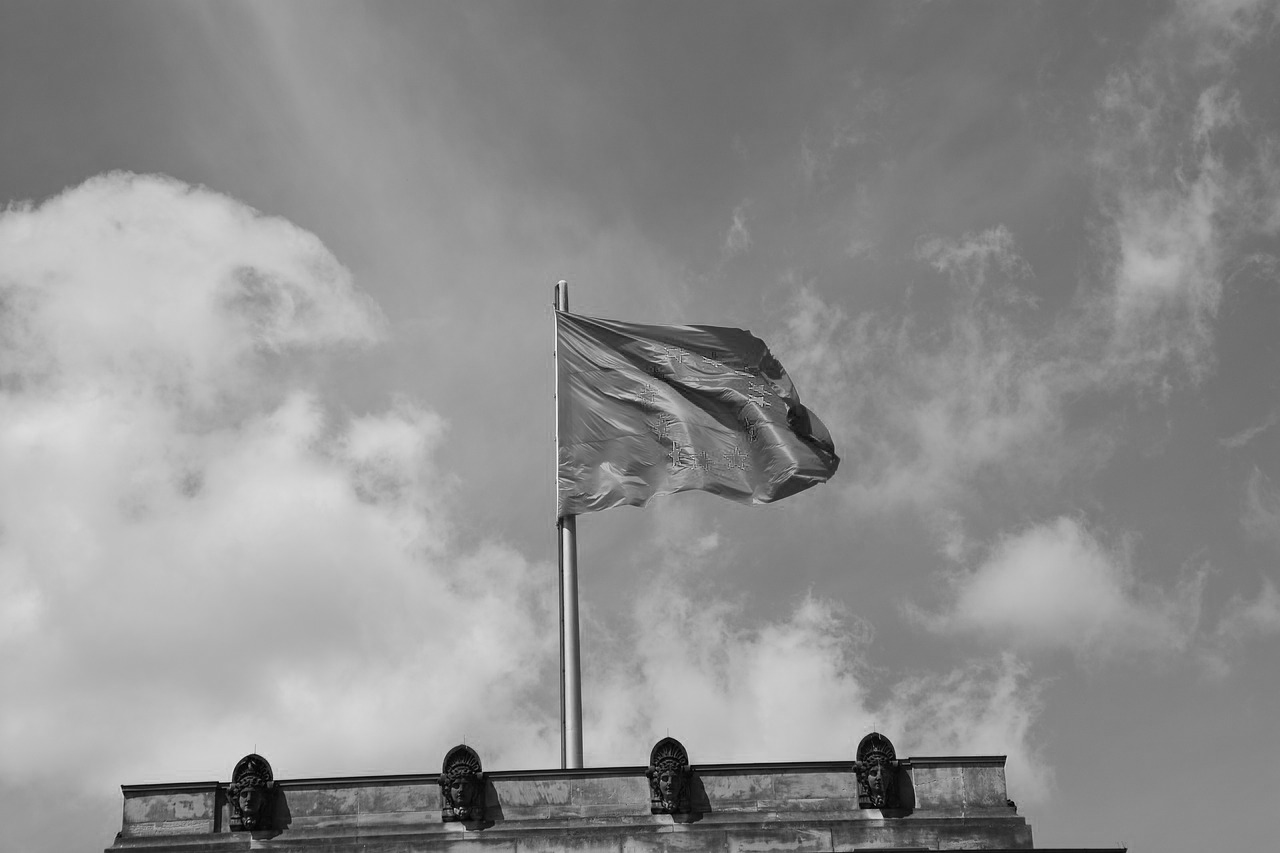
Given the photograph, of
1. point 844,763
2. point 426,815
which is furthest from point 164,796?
point 844,763

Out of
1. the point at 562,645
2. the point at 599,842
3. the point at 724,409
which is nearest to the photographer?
the point at 599,842

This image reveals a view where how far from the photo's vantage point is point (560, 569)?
42531 mm

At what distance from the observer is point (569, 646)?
134 ft

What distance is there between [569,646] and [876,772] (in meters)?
8.07

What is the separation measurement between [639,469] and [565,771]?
334 inches

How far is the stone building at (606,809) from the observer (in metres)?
38.3

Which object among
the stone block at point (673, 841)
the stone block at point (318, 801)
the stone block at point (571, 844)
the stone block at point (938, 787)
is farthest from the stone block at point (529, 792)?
the stone block at point (938, 787)

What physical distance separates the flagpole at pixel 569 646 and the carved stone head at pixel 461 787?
2.31m

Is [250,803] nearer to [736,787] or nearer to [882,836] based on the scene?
[736,787]

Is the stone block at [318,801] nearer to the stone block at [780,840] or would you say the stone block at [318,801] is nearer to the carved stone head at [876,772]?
the stone block at [780,840]

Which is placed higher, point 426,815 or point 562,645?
point 562,645

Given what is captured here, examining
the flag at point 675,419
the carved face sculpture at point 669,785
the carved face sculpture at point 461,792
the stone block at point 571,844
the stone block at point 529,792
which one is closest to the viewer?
the stone block at point 571,844

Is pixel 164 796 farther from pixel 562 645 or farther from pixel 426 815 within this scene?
pixel 562 645

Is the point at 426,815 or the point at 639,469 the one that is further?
the point at 639,469
